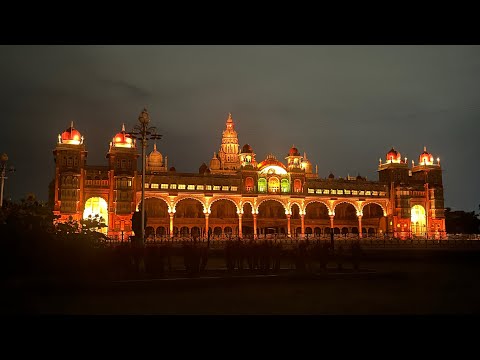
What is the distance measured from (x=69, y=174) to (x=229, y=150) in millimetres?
39694

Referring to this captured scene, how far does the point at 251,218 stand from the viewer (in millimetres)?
60969

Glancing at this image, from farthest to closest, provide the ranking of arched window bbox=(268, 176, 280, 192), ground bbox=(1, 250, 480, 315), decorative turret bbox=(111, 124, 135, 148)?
arched window bbox=(268, 176, 280, 192) < decorative turret bbox=(111, 124, 135, 148) < ground bbox=(1, 250, 480, 315)

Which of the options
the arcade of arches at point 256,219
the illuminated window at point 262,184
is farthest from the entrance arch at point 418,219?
the illuminated window at point 262,184

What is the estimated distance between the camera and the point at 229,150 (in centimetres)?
8562

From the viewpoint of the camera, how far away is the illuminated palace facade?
51094 millimetres

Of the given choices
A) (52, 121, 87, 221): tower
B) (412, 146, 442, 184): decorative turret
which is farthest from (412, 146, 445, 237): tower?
(52, 121, 87, 221): tower

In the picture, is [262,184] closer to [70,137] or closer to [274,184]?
[274,184]

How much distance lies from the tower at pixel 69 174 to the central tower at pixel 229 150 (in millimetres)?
35035

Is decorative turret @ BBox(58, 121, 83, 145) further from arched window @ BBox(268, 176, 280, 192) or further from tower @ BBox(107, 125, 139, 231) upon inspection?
arched window @ BBox(268, 176, 280, 192)

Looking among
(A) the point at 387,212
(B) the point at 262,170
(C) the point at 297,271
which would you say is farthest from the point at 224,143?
→ (C) the point at 297,271

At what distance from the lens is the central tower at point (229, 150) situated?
83812 millimetres

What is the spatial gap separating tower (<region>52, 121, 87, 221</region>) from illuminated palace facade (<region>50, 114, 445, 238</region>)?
4.0 inches

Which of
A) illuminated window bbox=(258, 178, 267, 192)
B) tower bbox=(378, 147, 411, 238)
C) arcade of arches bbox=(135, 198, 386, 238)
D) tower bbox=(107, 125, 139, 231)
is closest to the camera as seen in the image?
tower bbox=(107, 125, 139, 231)

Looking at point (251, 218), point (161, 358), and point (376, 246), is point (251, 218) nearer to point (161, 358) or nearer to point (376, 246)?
point (376, 246)
